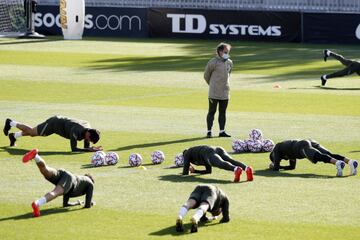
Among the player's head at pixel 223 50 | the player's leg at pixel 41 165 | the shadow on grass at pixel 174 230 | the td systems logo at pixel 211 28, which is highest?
the player's head at pixel 223 50

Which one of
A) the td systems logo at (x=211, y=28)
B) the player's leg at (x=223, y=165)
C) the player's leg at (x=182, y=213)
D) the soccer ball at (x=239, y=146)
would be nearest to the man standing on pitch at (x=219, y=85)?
the soccer ball at (x=239, y=146)

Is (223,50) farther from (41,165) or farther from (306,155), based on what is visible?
(41,165)

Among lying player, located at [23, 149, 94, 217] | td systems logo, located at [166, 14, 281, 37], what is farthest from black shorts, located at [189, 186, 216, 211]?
td systems logo, located at [166, 14, 281, 37]

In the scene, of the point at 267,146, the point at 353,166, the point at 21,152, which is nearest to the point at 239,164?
the point at 353,166

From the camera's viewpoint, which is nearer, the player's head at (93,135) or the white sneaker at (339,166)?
the white sneaker at (339,166)

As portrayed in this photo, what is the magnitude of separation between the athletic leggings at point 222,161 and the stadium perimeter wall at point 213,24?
29126 mm

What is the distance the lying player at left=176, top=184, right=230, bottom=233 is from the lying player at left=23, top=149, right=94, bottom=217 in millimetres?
1709

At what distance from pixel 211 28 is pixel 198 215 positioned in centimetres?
3497

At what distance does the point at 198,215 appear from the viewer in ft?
42.5

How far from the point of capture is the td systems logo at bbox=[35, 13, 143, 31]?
4884 centimetres

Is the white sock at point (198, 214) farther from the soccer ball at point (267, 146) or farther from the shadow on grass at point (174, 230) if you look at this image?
the soccer ball at point (267, 146)

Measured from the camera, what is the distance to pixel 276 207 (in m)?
14.6

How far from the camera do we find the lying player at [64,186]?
13.9 metres

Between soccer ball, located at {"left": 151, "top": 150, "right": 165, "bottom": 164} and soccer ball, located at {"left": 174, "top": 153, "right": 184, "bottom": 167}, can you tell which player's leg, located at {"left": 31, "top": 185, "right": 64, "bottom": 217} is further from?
soccer ball, located at {"left": 151, "top": 150, "right": 165, "bottom": 164}
